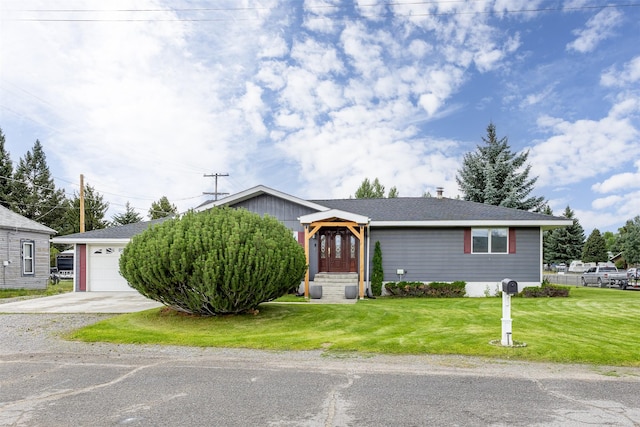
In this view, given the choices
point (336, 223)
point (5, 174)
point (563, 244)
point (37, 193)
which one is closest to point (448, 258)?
point (336, 223)

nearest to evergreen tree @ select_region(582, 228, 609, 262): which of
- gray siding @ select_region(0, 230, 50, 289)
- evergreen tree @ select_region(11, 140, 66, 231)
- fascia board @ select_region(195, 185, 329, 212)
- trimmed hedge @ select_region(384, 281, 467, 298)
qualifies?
trimmed hedge @ select_region(384, 281, 467, 298)

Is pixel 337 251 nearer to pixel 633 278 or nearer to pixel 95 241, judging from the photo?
pixel 95 241

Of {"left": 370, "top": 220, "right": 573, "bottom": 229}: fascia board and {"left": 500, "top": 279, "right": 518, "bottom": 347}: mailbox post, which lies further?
{"left": 370, "top": 220, "right": 573, "bottom": 229}: fascia board

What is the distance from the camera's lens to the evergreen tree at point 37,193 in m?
41.4

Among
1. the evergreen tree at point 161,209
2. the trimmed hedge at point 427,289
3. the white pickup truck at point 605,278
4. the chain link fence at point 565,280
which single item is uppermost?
the evergreen tree at point 161,209

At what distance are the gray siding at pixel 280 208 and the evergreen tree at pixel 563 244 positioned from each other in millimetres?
37614

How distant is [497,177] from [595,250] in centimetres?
3708

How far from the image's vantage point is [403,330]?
9.29 m

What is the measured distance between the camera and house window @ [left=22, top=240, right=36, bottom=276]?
21.0m

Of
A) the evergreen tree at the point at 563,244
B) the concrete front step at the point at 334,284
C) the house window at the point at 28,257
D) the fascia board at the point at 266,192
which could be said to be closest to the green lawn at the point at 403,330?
the concrete front step at the point at 334,284

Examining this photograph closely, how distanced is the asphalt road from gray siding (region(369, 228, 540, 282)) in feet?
34.2

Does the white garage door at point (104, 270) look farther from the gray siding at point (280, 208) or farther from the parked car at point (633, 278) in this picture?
the parked car at point (633, 278)

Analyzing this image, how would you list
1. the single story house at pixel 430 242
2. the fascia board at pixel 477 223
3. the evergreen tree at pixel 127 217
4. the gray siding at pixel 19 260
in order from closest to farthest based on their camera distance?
the fascia board at pixel 477 223 < the single story house at pixel 430 242 < the gray siding at pixel 19 260 < the evergreen tree at pixel 127 217

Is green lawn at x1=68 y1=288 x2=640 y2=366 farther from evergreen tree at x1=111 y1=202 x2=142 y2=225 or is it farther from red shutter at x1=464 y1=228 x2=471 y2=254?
evergreen tree at x1=111 y1=202 x2=142 y2=225
